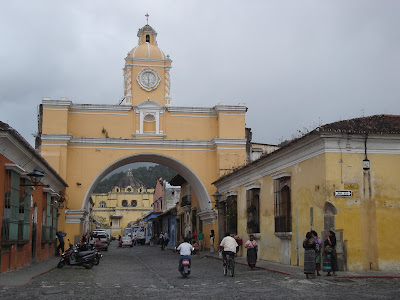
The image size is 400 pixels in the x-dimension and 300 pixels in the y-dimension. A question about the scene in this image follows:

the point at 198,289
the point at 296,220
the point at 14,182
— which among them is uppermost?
the point at 14,182

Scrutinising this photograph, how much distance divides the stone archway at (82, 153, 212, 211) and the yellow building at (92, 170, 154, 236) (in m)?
57.4

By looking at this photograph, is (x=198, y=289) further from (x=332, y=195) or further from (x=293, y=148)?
(x=293, y=148)

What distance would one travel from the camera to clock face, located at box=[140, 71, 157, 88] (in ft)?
95.8

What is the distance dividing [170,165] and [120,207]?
58.2m

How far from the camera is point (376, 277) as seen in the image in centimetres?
1238

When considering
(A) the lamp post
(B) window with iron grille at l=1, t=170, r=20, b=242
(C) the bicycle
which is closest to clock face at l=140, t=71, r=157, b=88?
(A) the lamp post

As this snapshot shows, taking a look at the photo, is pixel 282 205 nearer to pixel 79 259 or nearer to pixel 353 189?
pixel 353 189

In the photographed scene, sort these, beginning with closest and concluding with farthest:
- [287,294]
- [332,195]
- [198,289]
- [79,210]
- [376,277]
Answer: [287,294], [198,289], [376,277], [332,195], [79,210]

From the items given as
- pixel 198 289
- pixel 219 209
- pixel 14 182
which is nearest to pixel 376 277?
pixel 198 289

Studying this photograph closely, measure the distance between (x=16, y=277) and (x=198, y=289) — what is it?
483 centimetres

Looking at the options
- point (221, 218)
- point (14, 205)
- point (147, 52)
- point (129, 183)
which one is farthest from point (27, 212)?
point (129, 183)

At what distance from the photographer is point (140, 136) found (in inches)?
1104

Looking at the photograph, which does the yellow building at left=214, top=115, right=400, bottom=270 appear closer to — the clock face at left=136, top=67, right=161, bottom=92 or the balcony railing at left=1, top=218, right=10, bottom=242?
the balcony railing at left=1, top=218, right=10, bottom=242

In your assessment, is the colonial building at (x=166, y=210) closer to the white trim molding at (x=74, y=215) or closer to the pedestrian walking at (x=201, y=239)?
the pedestrian walking at (x=201, y=239)
